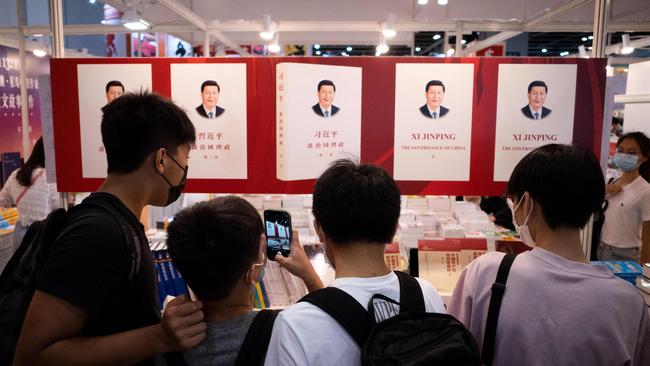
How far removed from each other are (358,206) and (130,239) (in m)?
0.71

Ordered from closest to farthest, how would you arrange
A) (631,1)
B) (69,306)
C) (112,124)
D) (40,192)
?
(69,306) → (112,124) → (40,192) → (631,1)

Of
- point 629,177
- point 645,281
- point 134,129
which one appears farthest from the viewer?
point 629,177

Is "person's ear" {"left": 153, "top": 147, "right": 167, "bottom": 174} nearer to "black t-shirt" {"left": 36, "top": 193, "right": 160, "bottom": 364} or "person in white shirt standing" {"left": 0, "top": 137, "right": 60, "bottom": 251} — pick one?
"black t-shirt" {"left": 36, "top": 193, "right": 160, "bottom": 364}

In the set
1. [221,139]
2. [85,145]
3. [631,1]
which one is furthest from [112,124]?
[631,1]

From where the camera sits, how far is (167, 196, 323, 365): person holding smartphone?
1.36 meters

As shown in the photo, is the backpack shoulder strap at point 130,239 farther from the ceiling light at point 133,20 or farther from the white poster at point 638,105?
the white poster at point 638,105

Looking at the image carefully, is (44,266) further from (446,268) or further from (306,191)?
(446,268)

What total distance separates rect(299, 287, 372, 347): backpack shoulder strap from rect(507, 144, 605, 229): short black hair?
73 cm

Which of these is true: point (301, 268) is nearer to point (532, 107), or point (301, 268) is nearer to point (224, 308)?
point (224, 308)

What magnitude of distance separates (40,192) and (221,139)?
10.2 ft

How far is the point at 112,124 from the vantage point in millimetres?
1591

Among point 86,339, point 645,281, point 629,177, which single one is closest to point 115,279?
point 86,339

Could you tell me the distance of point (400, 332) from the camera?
1.13 m

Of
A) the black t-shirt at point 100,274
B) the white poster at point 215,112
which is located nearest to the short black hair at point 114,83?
the white poster at point 215,112
